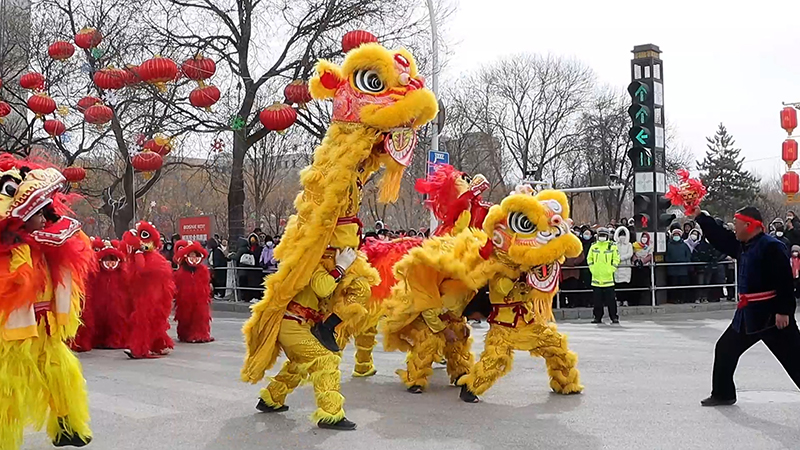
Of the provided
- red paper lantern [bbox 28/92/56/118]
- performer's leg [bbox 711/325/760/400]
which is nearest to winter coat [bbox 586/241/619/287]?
performer's leg [bbox 711/325/760/400]

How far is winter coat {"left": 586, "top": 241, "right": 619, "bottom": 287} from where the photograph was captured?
1329 cm

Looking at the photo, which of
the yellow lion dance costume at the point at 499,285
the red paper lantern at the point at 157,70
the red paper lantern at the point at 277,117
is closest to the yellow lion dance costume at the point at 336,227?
the yellow lion dance costume at the point at 499,285

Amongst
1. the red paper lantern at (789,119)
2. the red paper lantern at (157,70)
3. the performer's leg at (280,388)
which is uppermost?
the red paper lantern at (789,119)

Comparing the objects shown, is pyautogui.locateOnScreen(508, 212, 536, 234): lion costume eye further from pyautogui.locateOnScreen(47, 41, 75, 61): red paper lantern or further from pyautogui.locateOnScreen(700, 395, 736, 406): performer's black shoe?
pyautogui.locateOnScreen(47, 41, 75, 61): red paper lantern

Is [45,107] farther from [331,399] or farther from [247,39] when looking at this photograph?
[331,399]

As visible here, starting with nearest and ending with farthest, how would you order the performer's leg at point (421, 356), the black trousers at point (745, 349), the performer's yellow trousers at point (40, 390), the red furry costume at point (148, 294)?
the performer's yellow trousers at point (40, 390) < the black trousers at point (745, 349) < the performer's leg at point (421, 356) < the red furry costume at point (148, 294)

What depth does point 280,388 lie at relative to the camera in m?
6.29

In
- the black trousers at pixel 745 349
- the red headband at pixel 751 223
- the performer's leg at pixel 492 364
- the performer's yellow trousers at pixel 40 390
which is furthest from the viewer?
the performer's leg at pixel 492 364

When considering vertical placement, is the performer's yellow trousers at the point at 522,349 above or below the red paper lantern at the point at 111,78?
below

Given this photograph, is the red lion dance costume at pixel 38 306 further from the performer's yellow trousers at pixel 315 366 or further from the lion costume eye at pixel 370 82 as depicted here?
the lion costume eye at pixel 370 82

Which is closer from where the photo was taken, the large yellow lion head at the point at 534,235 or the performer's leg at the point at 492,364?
the large yellow lion head at the point at 534,235

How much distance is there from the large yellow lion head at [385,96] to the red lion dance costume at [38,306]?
84.0 inches

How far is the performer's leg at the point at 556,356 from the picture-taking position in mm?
6871

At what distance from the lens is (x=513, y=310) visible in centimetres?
688
